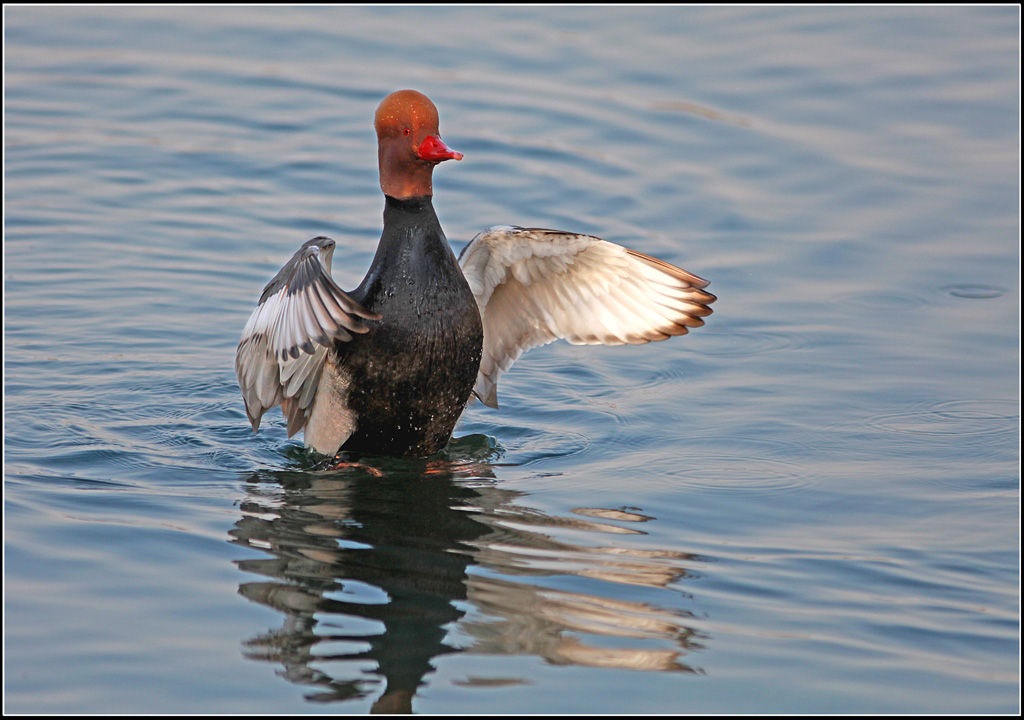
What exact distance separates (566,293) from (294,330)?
1.96 m

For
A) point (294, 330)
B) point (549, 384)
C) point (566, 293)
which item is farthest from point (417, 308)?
point (549, 384)

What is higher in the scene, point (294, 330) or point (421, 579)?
point (294, 330)

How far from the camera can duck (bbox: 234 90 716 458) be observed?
6102mm

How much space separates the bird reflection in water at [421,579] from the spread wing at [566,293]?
0.97m

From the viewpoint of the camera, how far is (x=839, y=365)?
7969 mm

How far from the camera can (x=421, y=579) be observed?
17.1ft

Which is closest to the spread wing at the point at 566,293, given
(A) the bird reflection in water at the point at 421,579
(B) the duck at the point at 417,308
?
(B) the duck at the point at 417,308

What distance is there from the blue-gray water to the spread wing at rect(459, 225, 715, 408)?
57 cm

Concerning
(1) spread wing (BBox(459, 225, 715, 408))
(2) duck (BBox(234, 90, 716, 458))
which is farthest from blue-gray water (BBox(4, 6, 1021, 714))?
(1) spread wing (BBox(459, 225, 715, 408))

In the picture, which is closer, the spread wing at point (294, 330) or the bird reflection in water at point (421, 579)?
the bird reflection in water at point (421, 579)

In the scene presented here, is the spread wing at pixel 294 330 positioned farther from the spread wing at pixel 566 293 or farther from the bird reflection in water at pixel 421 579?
the spread wing at pixel 566 293

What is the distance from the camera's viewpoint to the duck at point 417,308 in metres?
6.10

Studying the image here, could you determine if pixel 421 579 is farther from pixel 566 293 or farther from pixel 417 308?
pixel 566 293

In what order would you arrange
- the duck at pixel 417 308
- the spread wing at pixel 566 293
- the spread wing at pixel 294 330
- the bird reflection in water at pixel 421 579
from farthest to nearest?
the spread wing at pixel 566 293, the duck at pixel 417 308, the spread wing at pixel 294 330, the bird reflection in water at pixel 421 579
